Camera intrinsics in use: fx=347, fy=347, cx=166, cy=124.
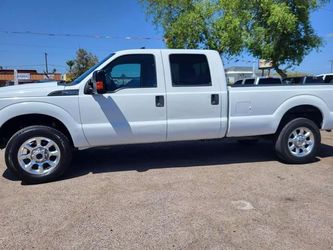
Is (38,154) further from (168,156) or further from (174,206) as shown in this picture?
(168,156)

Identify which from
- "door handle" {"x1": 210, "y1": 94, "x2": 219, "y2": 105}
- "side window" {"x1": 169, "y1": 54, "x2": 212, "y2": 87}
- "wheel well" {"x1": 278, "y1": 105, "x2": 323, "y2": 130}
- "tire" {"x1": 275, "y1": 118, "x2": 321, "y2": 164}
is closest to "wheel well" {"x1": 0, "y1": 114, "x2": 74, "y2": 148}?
"side window" {"x1": 169, "y1": 54, "x2": 212, "y2": 87}

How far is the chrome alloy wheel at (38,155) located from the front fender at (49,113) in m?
0.34

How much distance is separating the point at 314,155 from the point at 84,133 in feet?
13.3

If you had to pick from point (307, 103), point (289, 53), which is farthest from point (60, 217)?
point (289, 53)

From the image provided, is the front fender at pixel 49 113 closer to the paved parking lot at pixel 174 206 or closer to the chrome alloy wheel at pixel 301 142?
the paved parking lot at pixel 174 206

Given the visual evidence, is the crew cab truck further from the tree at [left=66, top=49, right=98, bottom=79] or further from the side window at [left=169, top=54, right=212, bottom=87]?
the tree at [left=66, top=49, right=98, bottom=79]

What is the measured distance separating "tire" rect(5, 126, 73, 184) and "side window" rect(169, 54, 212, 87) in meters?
2.02

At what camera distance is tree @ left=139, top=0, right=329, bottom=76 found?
50.0 ft

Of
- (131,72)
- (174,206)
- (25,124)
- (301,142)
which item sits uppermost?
(131,72)

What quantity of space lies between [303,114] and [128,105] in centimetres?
329

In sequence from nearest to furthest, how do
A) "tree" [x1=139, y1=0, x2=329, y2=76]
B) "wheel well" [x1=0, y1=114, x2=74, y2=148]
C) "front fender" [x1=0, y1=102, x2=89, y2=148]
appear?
"front fender" [x1=0, y1=102, x2=89, y2=148] → "wheel well" [x1=0, y1=114, x2=74, y2=148] → "tree" [x1=139, y1=0, x2=329, y2=76]

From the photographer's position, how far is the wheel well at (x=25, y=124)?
5.31 metres

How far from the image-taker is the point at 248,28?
16.0 meters

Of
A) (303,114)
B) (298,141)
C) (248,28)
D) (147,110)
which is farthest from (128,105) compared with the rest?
(248,28)
